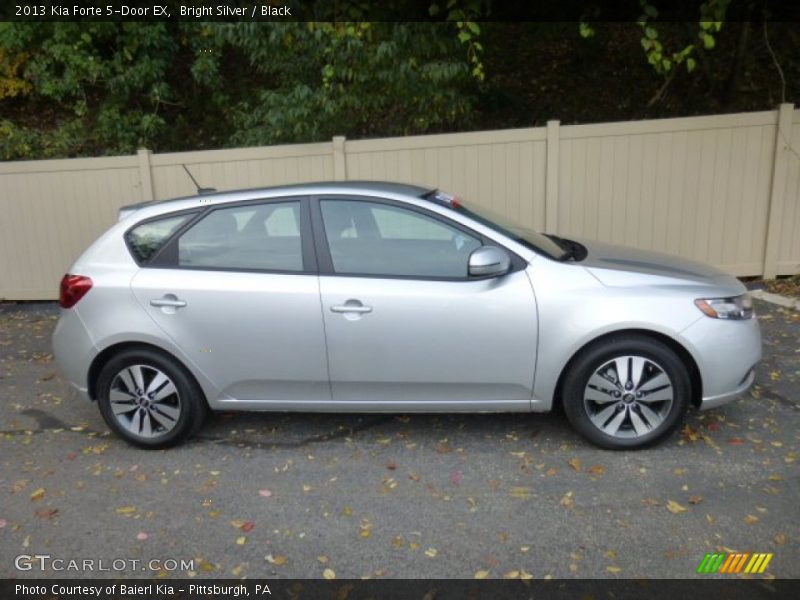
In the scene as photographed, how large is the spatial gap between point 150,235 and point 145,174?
13.4 ft

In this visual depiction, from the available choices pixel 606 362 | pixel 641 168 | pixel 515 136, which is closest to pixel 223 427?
pixel 606 362

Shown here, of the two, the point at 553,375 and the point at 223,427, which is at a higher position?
the point at 553,375

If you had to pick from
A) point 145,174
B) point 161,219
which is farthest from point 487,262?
point 145,174

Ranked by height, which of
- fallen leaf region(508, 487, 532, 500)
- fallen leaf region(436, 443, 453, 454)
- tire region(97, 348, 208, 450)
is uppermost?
tire region(97, 348, 208, 450)

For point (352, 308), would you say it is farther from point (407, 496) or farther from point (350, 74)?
point (350, 74)

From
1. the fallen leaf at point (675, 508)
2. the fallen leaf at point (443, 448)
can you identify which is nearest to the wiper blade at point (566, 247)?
the fallen leaf at point (443, 448)

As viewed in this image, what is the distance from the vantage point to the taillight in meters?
4.51

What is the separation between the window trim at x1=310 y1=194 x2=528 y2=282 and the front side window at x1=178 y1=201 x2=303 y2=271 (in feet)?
0.40

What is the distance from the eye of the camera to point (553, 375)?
4199 millimetres

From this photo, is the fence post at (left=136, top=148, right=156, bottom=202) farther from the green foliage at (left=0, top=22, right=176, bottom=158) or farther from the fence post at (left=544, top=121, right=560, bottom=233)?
the fence post at (left=544, top=121, right=560, bottom=233)

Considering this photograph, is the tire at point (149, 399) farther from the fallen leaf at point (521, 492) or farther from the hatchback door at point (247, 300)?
the fallen leaf at point (521, 492)

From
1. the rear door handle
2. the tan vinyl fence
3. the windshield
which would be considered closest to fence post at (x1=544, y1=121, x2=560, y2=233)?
the tan vinyl fence

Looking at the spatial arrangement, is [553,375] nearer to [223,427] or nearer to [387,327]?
[387,327]

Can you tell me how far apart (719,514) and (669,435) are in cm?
72
